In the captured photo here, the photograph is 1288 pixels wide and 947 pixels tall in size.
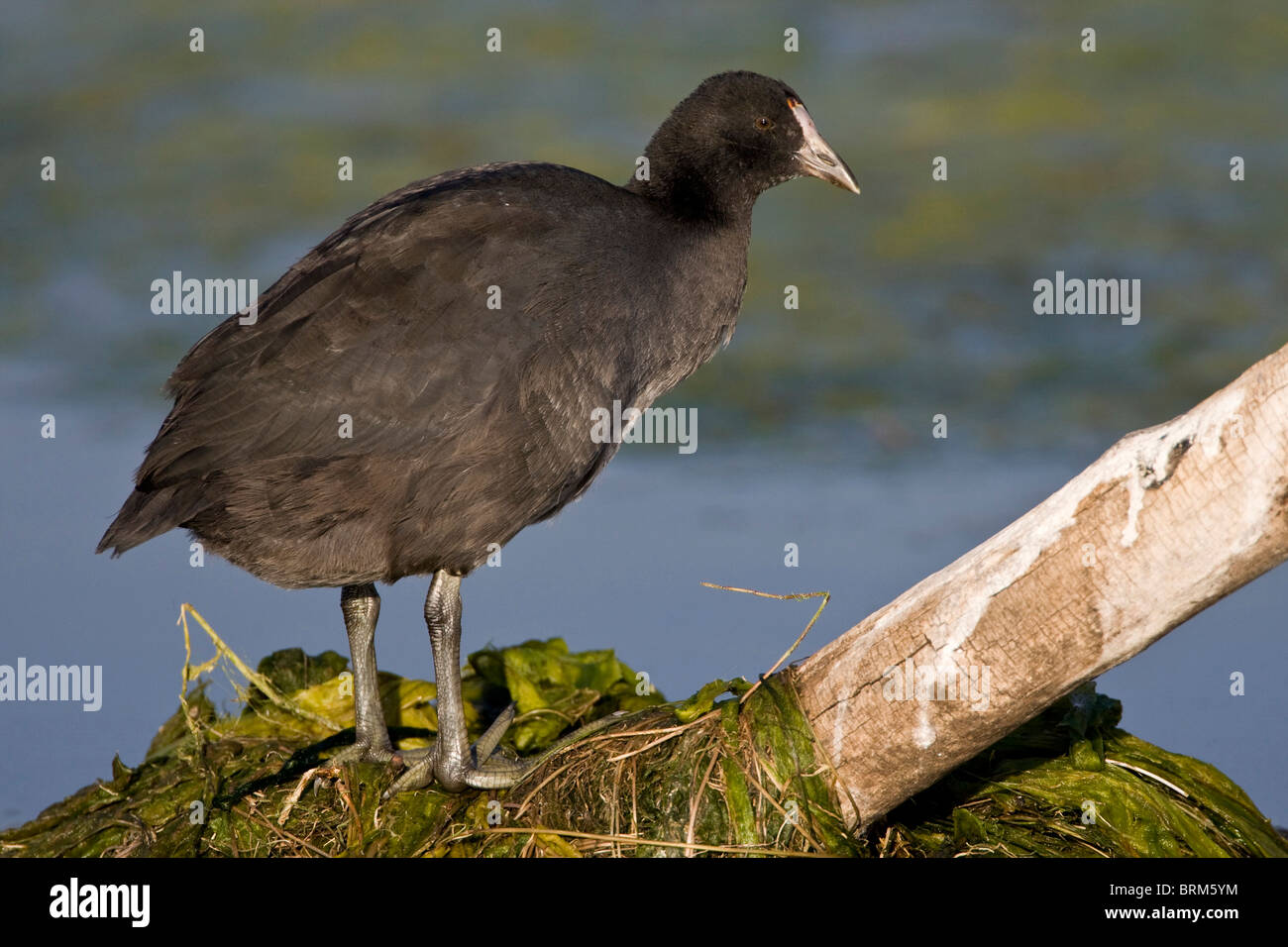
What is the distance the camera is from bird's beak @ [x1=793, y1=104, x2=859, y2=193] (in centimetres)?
574

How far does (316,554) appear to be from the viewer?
500cm

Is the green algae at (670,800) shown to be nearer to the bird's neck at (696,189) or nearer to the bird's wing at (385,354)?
the bird's wing at (385,354)

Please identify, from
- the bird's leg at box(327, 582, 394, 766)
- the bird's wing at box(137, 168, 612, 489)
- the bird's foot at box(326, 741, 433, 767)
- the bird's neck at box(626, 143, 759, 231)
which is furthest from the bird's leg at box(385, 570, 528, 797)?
the bird's neck at box(626, 143, 759, 231)

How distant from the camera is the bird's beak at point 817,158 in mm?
5742

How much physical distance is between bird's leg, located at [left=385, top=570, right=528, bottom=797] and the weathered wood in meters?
1.36

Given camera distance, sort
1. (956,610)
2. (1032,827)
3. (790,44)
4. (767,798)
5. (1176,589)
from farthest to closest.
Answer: (790,44), (1032,827), (767,798), (956,610), (1176,589)

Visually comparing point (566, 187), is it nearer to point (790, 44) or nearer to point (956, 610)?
point (956, 610)

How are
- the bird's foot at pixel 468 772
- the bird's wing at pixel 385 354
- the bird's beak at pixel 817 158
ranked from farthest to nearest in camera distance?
the bird's beak at pixel 817 158 < the bird's foot at pixel 468 772 < the bird's wing at pixel 385 354

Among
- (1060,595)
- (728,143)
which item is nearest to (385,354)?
(728,143)

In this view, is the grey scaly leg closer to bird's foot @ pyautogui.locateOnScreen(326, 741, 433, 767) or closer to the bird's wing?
bird's foot @ pyautogui.locateOnScreen(326, 741, 433, 767)

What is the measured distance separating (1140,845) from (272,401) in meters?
3.40

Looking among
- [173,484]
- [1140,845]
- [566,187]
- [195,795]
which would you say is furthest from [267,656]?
[1140,845]

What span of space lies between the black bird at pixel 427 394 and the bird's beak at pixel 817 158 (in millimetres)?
811

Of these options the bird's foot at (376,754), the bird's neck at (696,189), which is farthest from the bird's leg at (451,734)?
the bird's neck at (696,189)
